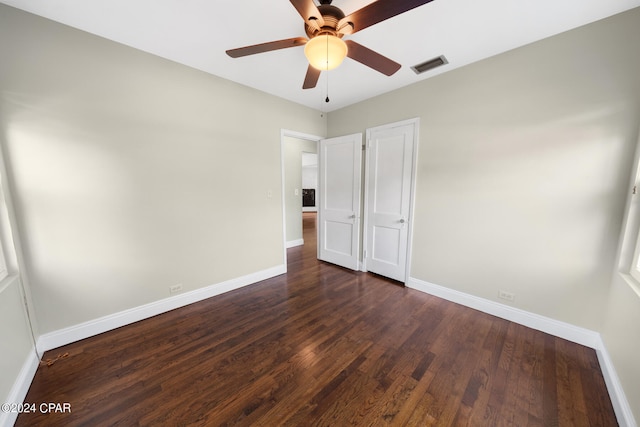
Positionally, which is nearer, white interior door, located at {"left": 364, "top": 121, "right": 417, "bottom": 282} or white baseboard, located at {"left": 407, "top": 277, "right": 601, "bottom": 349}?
white baseboard, located at {"left": 407, "top": 277, "right": 601, "bottom": 349}

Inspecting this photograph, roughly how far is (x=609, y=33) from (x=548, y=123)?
0.68m

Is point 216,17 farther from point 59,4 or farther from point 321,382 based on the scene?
point 321,382

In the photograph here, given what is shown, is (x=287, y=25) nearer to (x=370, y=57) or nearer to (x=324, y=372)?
(x=370, y=57)

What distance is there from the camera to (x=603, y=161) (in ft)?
5.79

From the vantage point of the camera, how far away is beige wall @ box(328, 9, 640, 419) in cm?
170

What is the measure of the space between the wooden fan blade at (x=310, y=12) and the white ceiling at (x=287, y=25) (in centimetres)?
37

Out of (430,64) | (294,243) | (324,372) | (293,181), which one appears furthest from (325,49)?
(294,243)

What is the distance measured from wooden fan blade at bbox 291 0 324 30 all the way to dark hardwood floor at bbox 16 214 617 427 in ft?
7.69

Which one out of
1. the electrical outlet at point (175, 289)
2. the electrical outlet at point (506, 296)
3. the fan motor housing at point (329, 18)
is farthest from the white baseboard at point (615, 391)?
the electrical outlet at point (175, 289)

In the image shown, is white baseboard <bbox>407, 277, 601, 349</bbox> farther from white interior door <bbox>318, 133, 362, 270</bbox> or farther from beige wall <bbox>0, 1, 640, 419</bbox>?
white interior door <bbox>318, 133, 362, 270</bbox>

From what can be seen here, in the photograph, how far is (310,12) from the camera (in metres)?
1.25

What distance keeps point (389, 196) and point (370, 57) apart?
1.82m

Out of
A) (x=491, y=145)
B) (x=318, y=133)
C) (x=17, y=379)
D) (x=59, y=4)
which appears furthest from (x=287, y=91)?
(x=17, y=379)

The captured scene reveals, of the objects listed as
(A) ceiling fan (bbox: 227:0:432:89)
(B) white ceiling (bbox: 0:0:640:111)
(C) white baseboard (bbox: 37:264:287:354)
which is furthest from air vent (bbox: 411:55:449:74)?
(C) white baseboard (bbox: 37:264:287:354)
